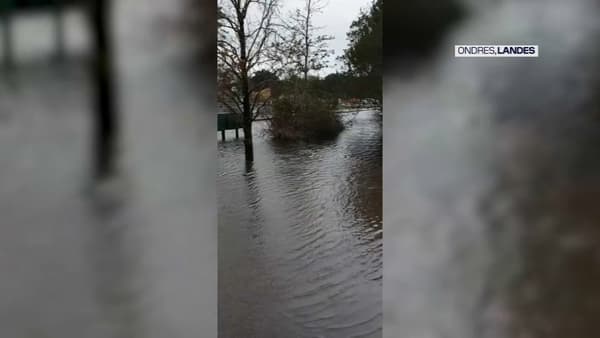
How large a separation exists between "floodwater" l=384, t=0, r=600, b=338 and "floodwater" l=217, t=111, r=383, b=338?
14cm

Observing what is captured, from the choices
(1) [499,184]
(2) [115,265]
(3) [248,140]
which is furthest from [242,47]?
(1) [499,184]

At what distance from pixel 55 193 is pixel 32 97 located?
502mm

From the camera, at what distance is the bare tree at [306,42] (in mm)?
2793

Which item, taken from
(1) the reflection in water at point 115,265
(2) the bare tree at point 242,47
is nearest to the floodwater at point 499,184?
(2) the bare tree at point 242,47

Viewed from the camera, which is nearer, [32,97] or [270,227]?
[32,97]

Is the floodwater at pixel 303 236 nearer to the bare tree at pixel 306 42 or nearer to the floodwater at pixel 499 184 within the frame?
A: the floodwater at pixel 499 184

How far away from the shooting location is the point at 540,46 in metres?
2.50

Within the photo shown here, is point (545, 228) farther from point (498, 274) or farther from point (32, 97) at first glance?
point (32, 97)

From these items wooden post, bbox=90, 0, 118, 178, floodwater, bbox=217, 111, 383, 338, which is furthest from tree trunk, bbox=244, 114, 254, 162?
wooden post, bbox=90, 0, 118, 178

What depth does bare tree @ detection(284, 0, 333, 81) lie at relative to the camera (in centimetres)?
279

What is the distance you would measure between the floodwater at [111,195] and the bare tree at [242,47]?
0.18 metres

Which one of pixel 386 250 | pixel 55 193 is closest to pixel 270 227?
pixel 386 250

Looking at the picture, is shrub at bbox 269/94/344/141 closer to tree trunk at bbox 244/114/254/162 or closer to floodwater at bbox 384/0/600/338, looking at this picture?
tree trunk at bbox 244/114/254/162

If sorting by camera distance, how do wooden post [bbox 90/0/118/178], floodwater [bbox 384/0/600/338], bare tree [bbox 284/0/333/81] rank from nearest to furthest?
floodwater [bbox 384/0/600/338], wooden post [bbox 90/0/118/178], bare tree [bbox 284/0/333/81]
